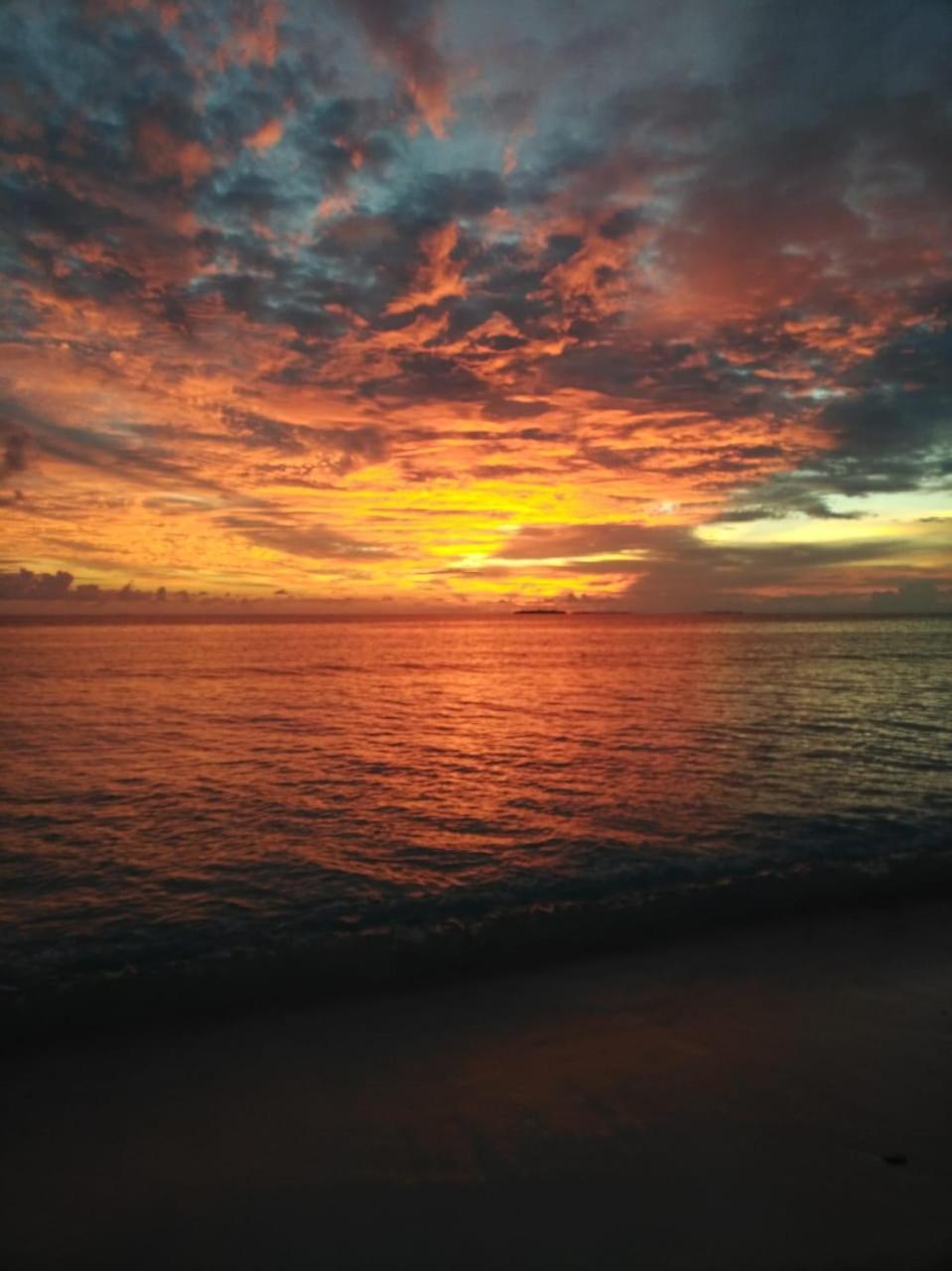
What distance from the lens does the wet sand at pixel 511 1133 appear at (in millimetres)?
4453

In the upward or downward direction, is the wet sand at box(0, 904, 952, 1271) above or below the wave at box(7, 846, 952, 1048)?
above

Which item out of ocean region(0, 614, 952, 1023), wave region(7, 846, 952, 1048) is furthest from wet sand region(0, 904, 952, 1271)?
ocean region(0, 614, 952, 1023)

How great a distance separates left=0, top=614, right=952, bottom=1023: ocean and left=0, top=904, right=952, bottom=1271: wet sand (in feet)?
4.31

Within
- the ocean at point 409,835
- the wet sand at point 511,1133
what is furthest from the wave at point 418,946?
the wet sand at point 511,1133

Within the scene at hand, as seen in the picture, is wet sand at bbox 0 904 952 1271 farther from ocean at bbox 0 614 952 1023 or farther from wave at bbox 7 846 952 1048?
ocean at bbox 0 614 952 1023

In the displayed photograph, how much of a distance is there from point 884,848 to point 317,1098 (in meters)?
10.7

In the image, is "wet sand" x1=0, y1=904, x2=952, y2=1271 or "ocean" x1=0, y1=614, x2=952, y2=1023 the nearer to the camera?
"wet sand" x1=0, y1=904, x2=952, y2=1271

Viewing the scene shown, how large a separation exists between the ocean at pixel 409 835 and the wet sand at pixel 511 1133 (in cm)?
131

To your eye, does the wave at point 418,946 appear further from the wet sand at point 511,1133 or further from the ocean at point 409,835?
the wet sand at point 511,1133

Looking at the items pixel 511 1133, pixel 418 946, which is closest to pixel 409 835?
pixel 418 946

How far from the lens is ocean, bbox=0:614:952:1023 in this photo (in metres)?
8.80

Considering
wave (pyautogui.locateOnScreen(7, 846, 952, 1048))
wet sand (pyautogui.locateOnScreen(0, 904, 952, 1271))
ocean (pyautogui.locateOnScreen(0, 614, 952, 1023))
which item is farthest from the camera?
ocean (pyautogui.locateOnScreen(0, 614, 952, 1023))

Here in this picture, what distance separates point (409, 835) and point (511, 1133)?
335 inches

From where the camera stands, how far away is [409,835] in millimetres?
13789
